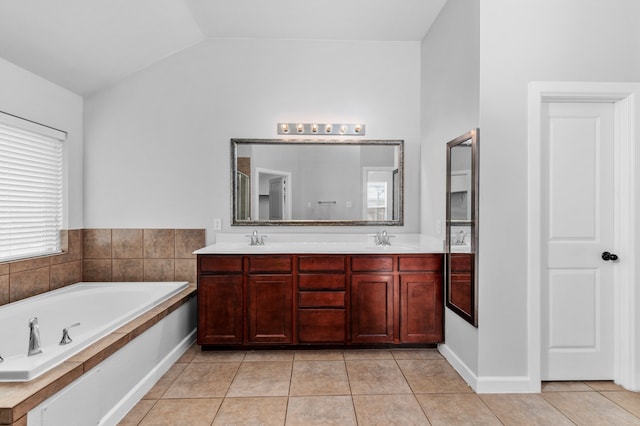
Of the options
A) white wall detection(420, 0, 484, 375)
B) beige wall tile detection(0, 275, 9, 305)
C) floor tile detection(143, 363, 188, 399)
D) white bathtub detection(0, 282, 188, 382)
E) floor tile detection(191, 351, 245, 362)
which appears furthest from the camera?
floor tile detection(191, 351, 245, 362)

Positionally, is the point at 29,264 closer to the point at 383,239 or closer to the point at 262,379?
the point at 262,379

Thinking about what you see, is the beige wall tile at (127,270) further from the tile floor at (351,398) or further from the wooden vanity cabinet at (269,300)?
the wooden vanity cabinet at (269,300)

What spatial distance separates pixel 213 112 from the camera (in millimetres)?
3506

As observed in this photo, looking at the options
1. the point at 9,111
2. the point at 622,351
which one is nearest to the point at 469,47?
the point at 622,351

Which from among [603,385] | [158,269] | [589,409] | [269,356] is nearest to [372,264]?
[269,356]

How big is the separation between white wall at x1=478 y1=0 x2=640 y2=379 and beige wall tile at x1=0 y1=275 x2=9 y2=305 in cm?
327

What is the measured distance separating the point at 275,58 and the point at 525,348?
3166 millimetres

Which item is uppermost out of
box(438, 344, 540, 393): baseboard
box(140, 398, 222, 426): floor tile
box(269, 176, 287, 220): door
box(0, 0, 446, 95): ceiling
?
box(0, 0, 446, 95): ceiling

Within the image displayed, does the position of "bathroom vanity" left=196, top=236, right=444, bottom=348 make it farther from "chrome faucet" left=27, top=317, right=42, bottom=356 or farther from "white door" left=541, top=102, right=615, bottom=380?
"chrome faucet" left=27, top=317, right=42, bottom=356

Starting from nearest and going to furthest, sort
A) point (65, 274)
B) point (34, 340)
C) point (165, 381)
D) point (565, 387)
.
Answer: point (34, 340)
point (565, 387)
point (165, 381)
point (65, 274)

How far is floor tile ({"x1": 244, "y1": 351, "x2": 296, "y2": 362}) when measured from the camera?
2863mm

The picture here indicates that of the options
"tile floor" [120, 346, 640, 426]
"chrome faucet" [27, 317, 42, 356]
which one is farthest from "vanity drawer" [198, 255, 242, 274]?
"chrome faucet" [27, 317, 42, 356]

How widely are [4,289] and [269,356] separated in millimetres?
1955

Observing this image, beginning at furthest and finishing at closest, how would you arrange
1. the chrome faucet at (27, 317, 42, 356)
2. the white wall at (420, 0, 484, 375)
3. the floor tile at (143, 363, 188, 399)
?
the white wall at (420, 0, 484, 375), the floor tile at (143, 363, 188, 399), the chrome faucet at (27, 317, 42, 356)
